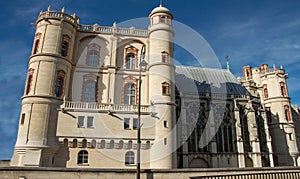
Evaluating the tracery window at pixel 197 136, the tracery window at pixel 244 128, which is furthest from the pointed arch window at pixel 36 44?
the tracery window at pixel 244 128

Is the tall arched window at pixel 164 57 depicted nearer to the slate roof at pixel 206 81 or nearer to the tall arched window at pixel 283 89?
the slate roof at pixel 206 81

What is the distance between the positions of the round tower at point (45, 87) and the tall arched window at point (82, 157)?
276cm

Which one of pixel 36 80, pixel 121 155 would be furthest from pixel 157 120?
pixel 36 80

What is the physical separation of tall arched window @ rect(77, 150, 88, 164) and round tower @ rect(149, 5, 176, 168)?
25.1 feet

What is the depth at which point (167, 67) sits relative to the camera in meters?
31.5

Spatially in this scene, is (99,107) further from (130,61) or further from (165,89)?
(130,61)

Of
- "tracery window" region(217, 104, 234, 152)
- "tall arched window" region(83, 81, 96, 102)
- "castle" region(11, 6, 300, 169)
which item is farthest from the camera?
"tracery window" region(217, 104, 234, 152)

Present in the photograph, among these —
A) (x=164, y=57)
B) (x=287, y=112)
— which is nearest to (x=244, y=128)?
(x=287, y=112)

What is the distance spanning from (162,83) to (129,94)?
5.10 m

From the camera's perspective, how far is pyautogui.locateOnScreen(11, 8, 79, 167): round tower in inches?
1000

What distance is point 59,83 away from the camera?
29.0 meters

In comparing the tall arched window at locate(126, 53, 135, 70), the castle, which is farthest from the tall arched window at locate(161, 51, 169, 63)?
the tall arched window at locate(126, 53, 135, 70)

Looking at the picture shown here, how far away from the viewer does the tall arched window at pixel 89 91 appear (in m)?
31.0

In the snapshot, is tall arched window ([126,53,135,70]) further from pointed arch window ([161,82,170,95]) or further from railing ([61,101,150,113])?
railing ([61,101,150,113])
